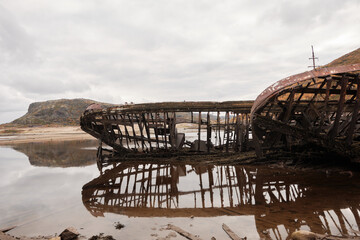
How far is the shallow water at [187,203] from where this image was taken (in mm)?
4770

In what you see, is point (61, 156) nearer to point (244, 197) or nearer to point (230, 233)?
point (244, 197)

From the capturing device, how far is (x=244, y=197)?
6754 millimetres

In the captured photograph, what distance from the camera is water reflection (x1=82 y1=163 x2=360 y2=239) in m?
4.76

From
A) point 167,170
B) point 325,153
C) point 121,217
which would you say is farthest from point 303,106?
point 121,217

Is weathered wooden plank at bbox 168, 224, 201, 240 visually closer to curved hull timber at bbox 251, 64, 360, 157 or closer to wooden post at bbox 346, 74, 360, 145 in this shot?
curved hull timber at bbox 251, 64, 360, 157

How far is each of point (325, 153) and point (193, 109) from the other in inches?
275

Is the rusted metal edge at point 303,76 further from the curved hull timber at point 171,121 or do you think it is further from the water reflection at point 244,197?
the curved hull timber at point 171,121

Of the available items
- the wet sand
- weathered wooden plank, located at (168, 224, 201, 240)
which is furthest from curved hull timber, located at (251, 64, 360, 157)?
the wet sand

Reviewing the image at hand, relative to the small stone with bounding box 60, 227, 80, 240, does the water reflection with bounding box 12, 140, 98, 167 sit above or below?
below

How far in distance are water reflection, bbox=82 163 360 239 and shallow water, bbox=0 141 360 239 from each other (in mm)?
20

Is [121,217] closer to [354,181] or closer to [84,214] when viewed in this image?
[84,214]

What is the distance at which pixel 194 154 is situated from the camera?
14.3 m

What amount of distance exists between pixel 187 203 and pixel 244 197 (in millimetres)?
1805

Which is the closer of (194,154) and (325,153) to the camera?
(325,153)
